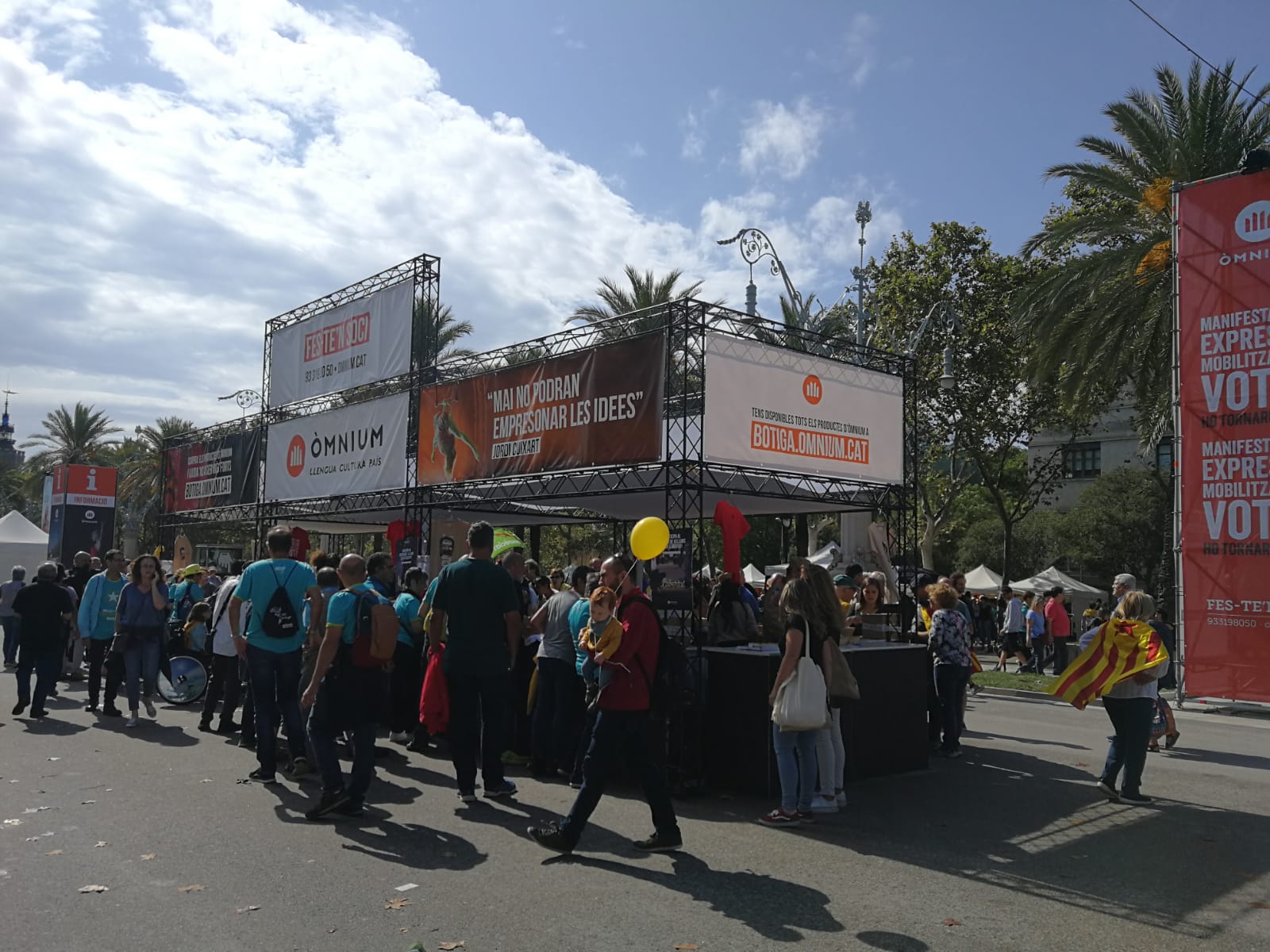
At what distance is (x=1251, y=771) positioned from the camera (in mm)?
9727

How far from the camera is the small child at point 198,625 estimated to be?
39.9 ft

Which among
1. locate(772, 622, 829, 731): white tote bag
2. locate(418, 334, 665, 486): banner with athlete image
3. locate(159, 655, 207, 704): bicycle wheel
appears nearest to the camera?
locate(772, 622, 829, 731): white tote bag

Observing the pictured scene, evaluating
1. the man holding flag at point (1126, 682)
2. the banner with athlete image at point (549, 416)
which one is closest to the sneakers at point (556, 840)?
the man holding flag at point (1126, 682)

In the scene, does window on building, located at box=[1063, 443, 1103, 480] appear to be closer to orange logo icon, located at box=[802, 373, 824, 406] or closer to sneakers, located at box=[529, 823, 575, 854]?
orange logo icon, located at box=[802, 373, 824, 406]

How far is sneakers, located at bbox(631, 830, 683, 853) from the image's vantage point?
6.27 meters

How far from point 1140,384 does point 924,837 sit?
17.0 meters

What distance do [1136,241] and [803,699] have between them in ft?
60.9

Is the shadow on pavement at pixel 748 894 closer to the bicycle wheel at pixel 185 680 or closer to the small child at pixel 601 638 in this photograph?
the small child at pixel 601 638

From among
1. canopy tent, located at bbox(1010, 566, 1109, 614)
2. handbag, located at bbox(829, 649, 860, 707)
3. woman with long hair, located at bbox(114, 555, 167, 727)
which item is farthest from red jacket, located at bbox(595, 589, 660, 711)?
canopy tent, located at bbox(1010, 566, 1109, 614)

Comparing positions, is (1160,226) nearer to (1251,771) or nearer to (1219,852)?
(1251,771)

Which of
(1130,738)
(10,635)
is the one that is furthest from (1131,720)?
(10,635)

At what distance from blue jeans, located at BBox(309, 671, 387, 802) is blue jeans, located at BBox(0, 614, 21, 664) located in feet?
33.1

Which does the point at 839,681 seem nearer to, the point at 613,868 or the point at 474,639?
the point at 613,868

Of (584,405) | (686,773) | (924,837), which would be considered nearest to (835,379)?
(584,405)
